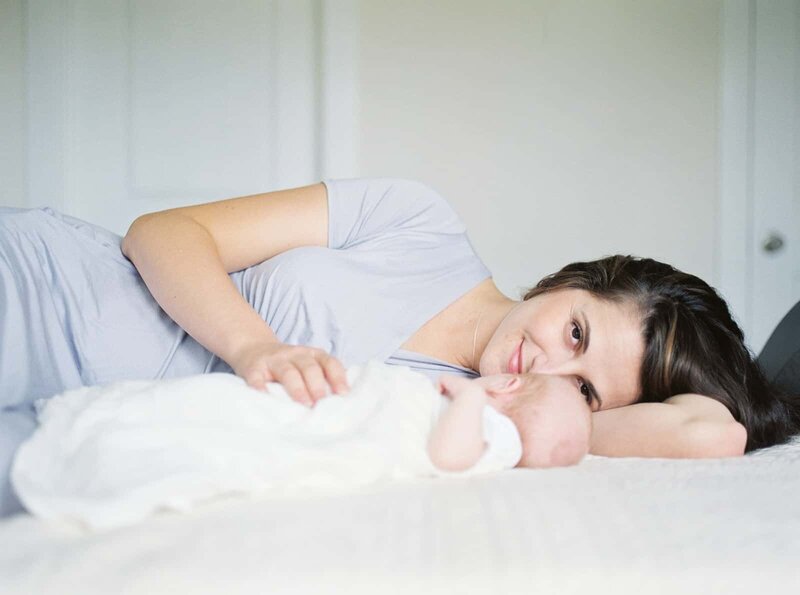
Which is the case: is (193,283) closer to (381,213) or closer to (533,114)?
(381,213)

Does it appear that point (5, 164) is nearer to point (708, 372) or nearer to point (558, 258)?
point (558, 258)

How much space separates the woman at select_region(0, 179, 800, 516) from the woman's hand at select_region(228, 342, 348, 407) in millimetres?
117

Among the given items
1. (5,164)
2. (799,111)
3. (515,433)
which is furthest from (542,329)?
(5,164)

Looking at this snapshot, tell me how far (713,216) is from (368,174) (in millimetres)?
1501

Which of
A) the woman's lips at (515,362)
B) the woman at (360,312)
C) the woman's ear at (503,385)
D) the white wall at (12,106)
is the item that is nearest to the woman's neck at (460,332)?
the woman at (360,312)

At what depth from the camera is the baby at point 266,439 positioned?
0.78m

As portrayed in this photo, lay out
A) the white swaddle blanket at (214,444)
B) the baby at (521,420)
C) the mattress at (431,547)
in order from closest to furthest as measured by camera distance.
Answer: the mattress at (431,547)
the white swaddle blanket at (214,444)
the baby at (521,420)

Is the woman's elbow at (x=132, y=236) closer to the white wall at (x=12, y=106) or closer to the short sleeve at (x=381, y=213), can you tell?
the short sleeve at (x=381, y=213)

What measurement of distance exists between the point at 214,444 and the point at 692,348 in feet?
3.08

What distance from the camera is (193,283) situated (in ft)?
4.22

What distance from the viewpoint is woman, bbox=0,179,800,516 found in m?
1.30

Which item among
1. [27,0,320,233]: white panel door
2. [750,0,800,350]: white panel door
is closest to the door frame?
[27,0,320,233]: white panel door

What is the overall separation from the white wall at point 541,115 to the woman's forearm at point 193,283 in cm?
207

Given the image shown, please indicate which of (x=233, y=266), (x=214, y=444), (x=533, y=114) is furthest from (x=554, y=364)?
(x=533, y=114)
